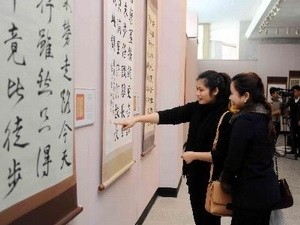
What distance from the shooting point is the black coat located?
7.63ft

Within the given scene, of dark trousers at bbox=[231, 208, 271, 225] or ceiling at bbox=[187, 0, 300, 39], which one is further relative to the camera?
ceiling at bbox=[187, 0, 300, 39]

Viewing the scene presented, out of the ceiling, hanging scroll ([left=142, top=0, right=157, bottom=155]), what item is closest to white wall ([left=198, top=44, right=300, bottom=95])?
the ceiling

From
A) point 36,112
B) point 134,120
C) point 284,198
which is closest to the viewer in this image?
point 36,112

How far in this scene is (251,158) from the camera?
2.38 metres

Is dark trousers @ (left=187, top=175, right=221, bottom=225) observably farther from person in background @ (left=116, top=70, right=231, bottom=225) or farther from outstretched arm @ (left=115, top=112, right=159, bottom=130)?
outstretched arm @ (left=115, top=112, right=159, bottom=130)

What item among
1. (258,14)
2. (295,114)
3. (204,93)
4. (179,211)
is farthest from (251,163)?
(258,14)

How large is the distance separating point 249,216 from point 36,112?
1.51 meters

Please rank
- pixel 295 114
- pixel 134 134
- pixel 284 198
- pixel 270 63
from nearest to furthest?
pixel 284 198
pixel 134 134
pixel 295 114
pixel 270 63

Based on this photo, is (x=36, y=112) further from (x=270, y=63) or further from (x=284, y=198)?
(x=270, y=63)

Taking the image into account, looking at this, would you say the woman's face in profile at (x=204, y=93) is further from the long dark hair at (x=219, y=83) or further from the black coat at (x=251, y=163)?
the black coat at (x=251, y=163)

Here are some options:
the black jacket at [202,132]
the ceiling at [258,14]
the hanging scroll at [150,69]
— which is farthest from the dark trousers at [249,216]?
the ceiling at [258,14]

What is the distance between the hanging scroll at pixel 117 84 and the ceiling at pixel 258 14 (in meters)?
5.98

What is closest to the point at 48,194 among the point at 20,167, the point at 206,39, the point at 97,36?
the point at 20,167

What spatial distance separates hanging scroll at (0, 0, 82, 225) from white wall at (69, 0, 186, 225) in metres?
0.28
